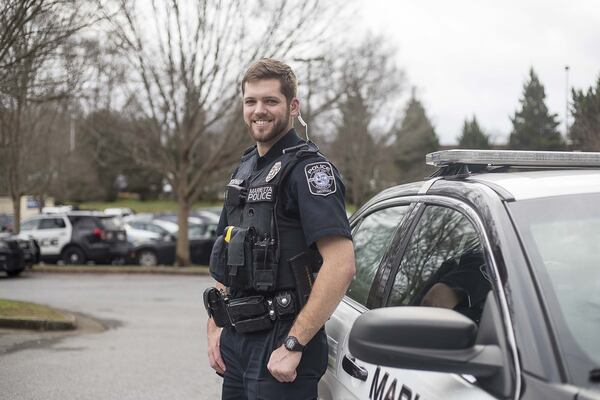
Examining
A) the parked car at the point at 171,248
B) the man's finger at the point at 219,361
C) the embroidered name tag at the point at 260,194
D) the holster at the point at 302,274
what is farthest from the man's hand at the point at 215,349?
the parked car at the point at 171,248

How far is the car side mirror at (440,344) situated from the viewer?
5.46 ft

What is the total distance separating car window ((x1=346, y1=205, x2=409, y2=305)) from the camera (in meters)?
2.92

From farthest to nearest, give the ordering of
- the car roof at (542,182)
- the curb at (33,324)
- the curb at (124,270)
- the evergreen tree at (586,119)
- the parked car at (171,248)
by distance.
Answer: the parked car at (171,248) → the curb at (124,270) → the curb at (33,324) → the evergreen tree at (586,119) → the car roof at (542,182)

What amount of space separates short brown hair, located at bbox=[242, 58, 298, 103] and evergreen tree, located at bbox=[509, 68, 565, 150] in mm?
2187

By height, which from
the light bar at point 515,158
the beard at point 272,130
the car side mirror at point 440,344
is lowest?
the car side mirror at point 440,344

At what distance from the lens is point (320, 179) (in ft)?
8.27

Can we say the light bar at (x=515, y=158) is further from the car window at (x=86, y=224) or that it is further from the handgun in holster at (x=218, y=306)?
the car window at (x=86, y=224)

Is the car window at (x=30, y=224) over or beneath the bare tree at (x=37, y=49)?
beneath

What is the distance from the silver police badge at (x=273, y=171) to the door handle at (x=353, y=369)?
74cm

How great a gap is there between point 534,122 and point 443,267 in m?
2.46

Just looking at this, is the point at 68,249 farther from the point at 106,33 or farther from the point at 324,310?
the point at 324,310

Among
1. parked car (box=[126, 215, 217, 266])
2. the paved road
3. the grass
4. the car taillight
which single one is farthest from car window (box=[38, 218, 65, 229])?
the grass

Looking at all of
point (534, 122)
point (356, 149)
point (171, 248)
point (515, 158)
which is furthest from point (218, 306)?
point (356, 149)

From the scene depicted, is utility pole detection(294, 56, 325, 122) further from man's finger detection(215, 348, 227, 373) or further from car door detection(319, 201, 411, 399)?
man's finger detection(215, 348, 227, 373)
